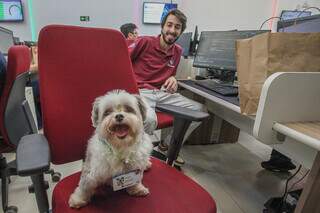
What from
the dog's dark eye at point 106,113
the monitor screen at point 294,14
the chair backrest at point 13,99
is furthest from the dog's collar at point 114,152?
the monitor screen at point 294,14

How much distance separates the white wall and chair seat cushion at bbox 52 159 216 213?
12.8 feet

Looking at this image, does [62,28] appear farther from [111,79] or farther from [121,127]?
[121,127]

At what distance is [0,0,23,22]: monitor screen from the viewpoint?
3.96 metres

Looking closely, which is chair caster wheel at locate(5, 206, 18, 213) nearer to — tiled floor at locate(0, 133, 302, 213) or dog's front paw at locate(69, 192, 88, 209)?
tiled floor at locate(0, 133, 302, 213)

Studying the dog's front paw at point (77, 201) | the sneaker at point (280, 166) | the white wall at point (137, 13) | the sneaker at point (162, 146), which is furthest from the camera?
the white wall at point (137, 13)

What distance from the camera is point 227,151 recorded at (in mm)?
2453

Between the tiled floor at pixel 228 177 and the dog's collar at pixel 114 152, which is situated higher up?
the dog's collar at pixel 114 152

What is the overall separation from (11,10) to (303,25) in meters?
4.47

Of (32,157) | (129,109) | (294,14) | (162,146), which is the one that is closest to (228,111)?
(162,146)

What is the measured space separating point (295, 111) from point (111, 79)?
0.76 meters

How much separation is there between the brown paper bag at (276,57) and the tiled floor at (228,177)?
3.24 ft

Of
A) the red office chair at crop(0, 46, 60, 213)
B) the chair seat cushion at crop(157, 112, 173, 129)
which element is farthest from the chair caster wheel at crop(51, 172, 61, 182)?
the chair seat cushion at crop(157, 112, 173, 129)

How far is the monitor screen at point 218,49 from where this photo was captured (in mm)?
1861

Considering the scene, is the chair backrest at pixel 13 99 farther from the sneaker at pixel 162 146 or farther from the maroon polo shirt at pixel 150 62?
the sneaker at pixel 162 146
